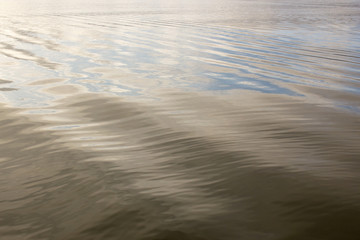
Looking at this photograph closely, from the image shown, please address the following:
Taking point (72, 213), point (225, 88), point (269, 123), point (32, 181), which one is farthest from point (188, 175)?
point (225, 88)

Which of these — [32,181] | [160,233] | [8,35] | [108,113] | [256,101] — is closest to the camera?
[160,233]

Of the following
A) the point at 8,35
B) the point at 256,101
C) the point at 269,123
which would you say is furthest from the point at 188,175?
the point at 8,35

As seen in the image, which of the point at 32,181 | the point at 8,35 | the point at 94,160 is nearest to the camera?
the point at 32,181

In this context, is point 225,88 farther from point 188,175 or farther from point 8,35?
point 8,35

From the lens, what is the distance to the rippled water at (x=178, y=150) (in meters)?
1.89

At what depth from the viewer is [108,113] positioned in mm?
3736

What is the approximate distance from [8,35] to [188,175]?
8822 mm

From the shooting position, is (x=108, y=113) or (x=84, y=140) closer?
(x=84, y=140)

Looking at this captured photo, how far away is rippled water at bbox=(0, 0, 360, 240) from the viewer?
189 cm

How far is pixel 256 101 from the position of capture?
421cm

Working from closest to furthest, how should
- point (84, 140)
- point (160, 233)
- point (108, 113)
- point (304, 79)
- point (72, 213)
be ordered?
point (160, 233)
point (72, 213)
point (84, 140)
point (108, 113)
point (304, 79)

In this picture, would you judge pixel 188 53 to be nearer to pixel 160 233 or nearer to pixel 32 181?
pixel 32 181

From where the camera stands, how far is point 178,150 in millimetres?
2822

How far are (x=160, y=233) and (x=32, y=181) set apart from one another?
898mm
